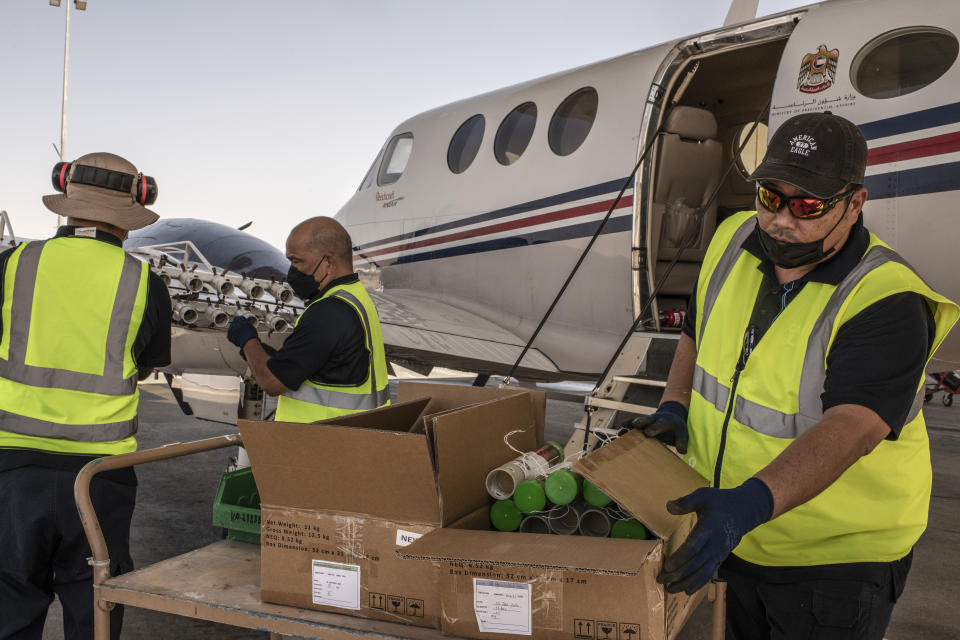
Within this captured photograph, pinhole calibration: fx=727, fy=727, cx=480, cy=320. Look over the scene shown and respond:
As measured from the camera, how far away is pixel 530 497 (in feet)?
6.06

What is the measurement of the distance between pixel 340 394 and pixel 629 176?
3.22 m

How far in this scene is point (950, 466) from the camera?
9445 mm

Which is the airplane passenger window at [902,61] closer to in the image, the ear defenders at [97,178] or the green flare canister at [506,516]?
the green flare canister at [506,516]

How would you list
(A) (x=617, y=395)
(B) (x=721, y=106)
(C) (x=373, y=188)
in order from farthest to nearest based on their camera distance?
(C) (x=373, y=188)
(B) (x=721, y=106)
(A) (x=617, y=395)

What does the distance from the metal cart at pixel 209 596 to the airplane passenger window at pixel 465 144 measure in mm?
5805

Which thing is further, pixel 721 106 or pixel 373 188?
pixel 373 188

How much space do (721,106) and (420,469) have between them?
6.21 m

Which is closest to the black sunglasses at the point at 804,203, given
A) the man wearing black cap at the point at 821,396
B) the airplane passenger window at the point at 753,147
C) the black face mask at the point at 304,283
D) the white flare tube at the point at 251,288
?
the man wearing black cap at the point at 821,396

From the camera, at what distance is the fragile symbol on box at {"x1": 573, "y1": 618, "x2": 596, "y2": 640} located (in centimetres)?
150

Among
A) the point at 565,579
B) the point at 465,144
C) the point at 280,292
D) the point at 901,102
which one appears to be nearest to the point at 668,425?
the point at 565,579

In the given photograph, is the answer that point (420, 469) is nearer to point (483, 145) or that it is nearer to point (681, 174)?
point (681, 174)

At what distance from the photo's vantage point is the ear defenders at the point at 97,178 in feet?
9.25

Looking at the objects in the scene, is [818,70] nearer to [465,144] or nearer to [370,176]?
[465,144]

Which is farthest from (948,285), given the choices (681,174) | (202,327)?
(202,327)
